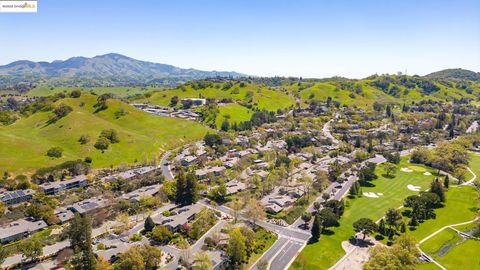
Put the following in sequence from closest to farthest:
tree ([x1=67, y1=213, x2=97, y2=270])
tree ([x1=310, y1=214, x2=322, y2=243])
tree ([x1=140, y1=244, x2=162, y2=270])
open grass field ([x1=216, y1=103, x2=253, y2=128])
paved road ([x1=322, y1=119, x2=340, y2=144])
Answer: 1. tree ([x1=67, y1=213, x2=97, y2=270])
2. tree ([x1=140, y1=244, x2=162, y2=270])
3. tree ([x1=310, y1=214, x2=322, y2=243])
4. paved road ([x1=322, y1=119, x2=340, y2=144])
5. open grass field ([x1=216, y1=103, x2=253, y2=128])

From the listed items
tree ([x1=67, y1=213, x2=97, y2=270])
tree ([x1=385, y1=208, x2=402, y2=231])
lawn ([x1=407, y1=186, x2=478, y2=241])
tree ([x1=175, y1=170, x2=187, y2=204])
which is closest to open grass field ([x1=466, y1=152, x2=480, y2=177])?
lawn ([x1=407, y1=186, x2=478, y2=241])

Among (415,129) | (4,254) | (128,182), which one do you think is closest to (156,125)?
(128,182)

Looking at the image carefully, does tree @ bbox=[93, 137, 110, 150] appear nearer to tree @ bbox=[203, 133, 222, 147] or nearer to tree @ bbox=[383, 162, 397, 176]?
tree @ bbox=[203, 133, 222, 147]

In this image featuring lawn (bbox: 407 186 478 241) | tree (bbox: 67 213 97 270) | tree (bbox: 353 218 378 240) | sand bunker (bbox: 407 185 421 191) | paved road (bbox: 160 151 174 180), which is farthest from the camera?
paved road (bbox: 160 151 174 180)

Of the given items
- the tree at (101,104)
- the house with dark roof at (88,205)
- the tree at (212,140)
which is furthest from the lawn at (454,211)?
the tree at (101,104)

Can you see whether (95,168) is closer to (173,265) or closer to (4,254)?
(4,254)
